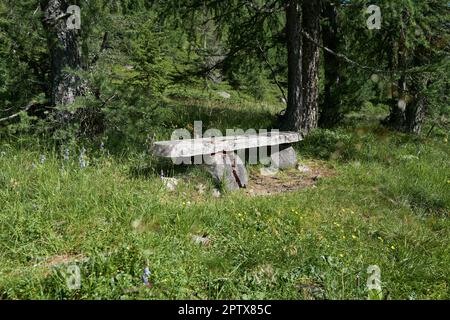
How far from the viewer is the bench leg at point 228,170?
5757 mm

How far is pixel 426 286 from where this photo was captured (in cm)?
362

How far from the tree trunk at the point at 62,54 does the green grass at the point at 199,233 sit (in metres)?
1.03

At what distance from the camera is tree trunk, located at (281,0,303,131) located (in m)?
7.81

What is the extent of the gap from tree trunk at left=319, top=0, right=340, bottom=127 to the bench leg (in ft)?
12.9

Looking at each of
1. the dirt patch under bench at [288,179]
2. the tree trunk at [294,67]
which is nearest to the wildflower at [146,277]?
the dirt patch under bench at [288,179]

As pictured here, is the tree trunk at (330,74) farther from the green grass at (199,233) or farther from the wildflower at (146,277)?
the wildflower at (146,277)

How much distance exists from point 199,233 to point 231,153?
2.33 metres

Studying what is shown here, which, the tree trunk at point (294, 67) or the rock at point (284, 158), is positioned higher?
the tree trunk at point (294, 67)

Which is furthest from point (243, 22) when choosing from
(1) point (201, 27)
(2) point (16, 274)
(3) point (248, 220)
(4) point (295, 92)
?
(2) point (16, 274)

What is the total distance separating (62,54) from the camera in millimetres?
6348

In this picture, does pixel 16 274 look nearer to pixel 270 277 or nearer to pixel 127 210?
pixel 127 210

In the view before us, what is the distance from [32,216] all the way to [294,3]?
6200mm

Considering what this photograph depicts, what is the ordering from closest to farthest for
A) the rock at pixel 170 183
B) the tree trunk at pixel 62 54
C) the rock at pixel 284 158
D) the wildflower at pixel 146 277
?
the wildflower at pixel 146 277 < the rock at pixel 170 183 < the tree trunk at pixel 62 54 < the rock at pixel 284 158

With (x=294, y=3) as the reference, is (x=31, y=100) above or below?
below
